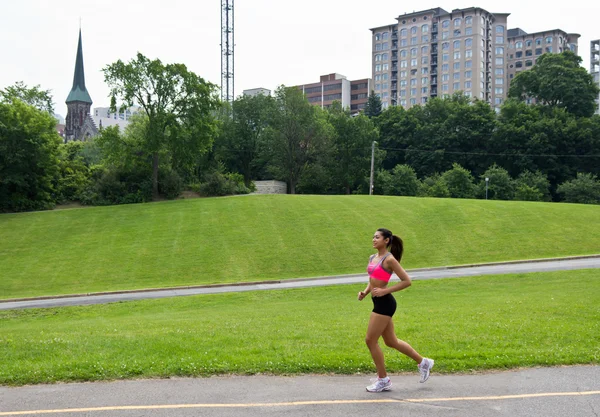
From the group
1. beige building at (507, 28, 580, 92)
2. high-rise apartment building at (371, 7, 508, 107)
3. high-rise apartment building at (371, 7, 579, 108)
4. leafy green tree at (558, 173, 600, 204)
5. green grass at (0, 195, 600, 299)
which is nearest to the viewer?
green grass at (0, 195, 600, 299)

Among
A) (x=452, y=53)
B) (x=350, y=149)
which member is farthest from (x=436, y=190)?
(x=452, y=53)

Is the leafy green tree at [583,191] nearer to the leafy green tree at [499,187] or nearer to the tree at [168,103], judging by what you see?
the leafy green tree at [499,187]

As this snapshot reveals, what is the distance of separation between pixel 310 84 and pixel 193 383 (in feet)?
556

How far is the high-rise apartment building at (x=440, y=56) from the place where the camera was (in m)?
142

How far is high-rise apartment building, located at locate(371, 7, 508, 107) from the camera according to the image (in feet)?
465

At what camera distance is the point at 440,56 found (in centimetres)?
14700

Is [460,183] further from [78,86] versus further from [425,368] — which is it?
[78,86]

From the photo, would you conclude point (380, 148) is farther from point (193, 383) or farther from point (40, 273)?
point (193, 383)

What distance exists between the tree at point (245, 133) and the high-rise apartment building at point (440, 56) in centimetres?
7666

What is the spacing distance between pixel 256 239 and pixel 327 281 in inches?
375

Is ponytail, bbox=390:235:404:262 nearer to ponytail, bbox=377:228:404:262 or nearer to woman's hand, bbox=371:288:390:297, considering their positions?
ponytail, bbox=377:228:404:262

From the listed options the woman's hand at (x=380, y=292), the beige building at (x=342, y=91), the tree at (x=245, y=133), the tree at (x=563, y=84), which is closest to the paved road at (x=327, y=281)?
the woman's hand at (x=380, y=292)

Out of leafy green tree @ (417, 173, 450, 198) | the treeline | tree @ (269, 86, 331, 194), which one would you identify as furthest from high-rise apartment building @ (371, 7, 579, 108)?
tree @ (269, 86, 331, 194)

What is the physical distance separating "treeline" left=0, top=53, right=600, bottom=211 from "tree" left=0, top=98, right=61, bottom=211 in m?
0.09
